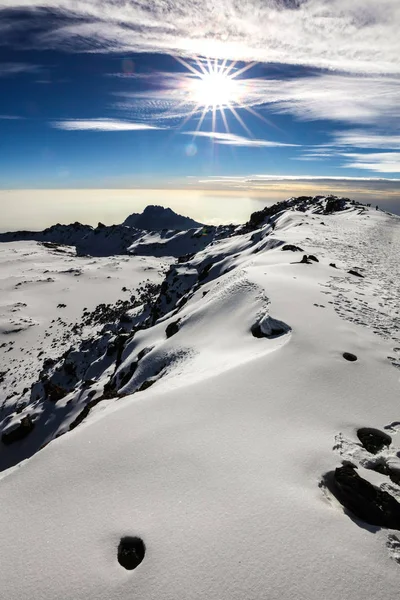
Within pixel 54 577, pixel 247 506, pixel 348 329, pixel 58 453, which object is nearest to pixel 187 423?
pixel 247 506

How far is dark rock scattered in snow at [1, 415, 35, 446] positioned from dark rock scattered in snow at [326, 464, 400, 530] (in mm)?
25464

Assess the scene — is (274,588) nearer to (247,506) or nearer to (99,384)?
(247,506)

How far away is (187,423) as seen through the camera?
8219 mm

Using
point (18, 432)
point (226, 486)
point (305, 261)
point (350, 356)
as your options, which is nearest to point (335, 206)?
point (305, 261)

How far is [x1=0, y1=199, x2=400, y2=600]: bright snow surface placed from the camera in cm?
467

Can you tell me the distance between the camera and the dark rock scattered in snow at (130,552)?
16.7ft

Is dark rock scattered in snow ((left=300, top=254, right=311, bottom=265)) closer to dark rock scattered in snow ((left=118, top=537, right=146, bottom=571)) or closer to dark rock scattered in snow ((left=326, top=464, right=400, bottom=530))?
dark rock scattered in snow ((left=326, top=464, right=400, bottom=530))

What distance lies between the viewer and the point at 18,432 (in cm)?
2514

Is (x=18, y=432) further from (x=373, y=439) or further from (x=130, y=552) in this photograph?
(x=373, y=439)

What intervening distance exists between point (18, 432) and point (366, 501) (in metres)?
26.8

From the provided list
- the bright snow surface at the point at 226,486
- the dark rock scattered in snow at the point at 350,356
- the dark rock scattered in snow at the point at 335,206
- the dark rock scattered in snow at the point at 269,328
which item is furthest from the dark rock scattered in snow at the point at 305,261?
the dark rock scattered in snow at the point at 335,206

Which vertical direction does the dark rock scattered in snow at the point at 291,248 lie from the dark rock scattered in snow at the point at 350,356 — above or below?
above

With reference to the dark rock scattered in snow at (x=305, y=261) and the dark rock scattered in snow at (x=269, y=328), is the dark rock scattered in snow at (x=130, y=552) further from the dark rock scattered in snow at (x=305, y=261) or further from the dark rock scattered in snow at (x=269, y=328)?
the dark rock scattered in snow at (x=305, y=261)

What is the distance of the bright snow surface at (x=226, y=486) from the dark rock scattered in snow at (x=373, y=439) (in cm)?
19
